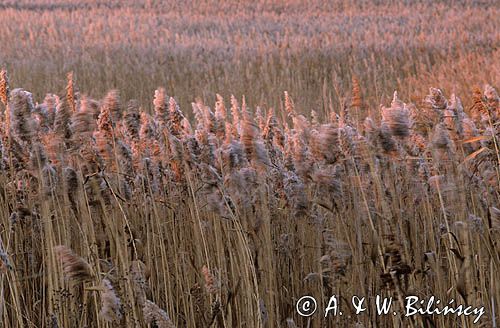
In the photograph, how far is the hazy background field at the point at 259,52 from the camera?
9.05 metres

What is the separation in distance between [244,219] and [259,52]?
9.17 m

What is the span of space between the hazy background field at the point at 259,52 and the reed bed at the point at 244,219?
444 centimetres

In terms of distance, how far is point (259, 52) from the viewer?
11195mm

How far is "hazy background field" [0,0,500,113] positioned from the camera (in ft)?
29.7

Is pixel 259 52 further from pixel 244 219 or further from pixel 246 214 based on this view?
pixel 244 219

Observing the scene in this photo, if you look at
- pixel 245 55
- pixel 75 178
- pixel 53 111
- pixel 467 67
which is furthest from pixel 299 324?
pixel 245 55

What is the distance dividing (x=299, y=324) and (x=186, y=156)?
57 cm

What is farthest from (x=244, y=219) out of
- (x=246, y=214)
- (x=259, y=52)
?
(x=259, y=52)

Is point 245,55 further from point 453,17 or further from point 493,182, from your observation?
point 493,182

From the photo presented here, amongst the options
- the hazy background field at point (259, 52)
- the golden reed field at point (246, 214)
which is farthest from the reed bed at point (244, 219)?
the hazy background field at point (259, 52)

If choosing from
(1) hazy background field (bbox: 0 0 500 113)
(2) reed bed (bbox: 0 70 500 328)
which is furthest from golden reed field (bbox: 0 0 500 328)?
(1) hazy background field (bbox: 0 0 500 113)

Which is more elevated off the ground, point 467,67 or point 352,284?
point 467,67

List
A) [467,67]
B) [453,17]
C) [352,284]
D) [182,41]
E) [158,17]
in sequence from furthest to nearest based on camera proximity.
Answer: [158,17] < [453,17] < [182,41] < [467,67] < [352,284]

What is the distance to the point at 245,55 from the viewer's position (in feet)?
36.5
